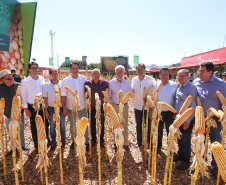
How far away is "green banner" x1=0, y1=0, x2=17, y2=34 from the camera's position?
8820 millimetres

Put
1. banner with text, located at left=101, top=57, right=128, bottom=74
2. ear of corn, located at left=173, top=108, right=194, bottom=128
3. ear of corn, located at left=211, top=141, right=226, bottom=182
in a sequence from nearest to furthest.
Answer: ear of corn, located at left=211, top=141, right=226, bottom=182 < ear of corn, located at left=173, top=108, right=194, bottom=128 < banner with text, located at left=101, top=57, right=128, bottom=74

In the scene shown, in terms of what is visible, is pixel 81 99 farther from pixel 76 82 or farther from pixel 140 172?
pixel 140 172

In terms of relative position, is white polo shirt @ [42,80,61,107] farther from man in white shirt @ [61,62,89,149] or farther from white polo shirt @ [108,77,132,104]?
white polo shirt @ [108,77,132,104]

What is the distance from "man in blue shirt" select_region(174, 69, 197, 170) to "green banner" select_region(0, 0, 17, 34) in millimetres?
10548

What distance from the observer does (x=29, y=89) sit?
3578 mm

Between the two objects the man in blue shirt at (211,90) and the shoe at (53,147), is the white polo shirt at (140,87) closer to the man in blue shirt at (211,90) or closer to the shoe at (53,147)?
the man in blue shirt at (211,90)

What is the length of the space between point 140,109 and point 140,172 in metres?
1.54

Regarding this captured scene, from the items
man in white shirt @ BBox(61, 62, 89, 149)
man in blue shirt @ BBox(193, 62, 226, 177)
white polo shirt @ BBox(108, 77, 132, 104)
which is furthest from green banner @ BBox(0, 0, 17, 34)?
man in blue shirt @ BBox(193, 62, 226, 177)

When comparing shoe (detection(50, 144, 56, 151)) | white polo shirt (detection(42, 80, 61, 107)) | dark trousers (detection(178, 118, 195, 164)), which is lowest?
shoe (detection(50, 144, 56, 151))

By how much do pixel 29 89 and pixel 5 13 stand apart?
8.70 meters

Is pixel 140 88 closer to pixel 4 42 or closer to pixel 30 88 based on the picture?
pixel 30 88

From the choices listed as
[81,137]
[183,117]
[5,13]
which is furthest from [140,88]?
[5,13]

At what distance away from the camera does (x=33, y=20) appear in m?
10.5

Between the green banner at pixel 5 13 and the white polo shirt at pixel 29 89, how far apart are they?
7.77 m
